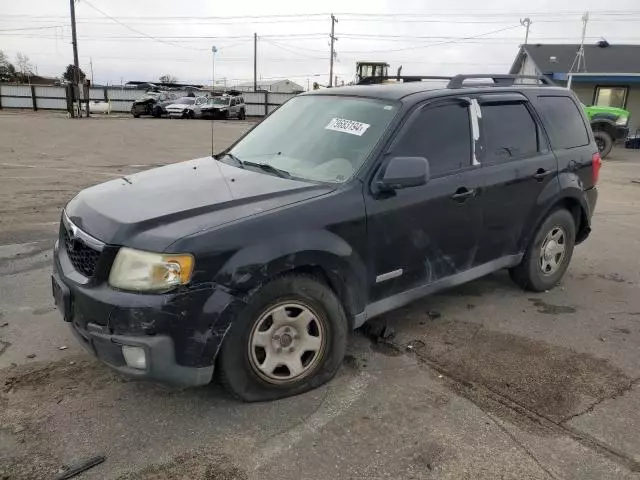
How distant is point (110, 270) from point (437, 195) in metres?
2.17

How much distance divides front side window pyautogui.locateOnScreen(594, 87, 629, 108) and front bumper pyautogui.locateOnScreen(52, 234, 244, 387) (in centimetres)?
2966

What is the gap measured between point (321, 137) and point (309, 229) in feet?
3.45

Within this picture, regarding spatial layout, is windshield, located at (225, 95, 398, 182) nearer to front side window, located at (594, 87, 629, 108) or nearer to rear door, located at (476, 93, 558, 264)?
rear door, located at (476, 93, 558, 264)

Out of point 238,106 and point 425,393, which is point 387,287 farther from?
point 238,106

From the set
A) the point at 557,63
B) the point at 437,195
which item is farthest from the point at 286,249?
the point at 557,63

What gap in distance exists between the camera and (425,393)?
333 cm

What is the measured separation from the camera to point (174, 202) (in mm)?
3135

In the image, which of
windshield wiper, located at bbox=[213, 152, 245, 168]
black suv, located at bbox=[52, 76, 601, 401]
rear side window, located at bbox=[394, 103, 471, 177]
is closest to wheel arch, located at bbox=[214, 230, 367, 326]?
A: black suv, located at bbox=[52, 76, 601, 401]

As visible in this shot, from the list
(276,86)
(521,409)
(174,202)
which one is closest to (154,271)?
(174,202)

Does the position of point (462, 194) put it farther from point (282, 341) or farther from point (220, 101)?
point (220, 101)

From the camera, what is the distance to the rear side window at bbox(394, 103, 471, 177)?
3719mm

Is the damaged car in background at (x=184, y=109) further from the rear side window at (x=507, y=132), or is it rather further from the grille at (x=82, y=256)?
the grille at (x=82, y=256)

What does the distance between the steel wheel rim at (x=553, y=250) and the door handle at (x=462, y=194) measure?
1.33 metres

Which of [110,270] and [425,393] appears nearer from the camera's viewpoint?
[110,270]
